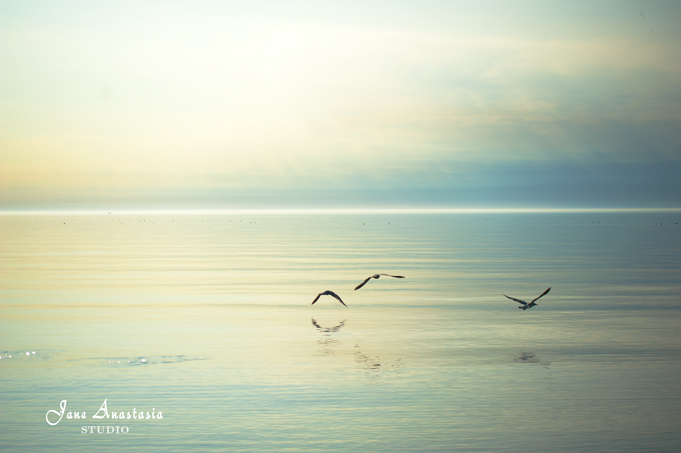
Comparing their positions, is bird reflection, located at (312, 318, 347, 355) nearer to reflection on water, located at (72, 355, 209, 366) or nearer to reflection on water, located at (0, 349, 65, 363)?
reflection on water, located at (72, 355, 209, 366)

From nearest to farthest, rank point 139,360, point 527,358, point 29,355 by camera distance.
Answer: point 139,360 < point 527,358 < point 29,355

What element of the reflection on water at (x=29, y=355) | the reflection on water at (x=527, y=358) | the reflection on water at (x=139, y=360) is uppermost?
the reflection on water at (x=29, y=355)

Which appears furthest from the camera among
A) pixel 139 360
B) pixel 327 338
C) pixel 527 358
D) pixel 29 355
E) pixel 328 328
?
pixel 328 328

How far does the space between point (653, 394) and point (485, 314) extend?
1395cm

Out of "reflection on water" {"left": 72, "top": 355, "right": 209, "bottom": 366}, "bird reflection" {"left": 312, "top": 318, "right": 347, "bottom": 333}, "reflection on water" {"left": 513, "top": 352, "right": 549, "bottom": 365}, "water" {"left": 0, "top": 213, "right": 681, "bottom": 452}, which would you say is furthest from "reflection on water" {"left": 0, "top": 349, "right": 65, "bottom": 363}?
"reflection on water" {"left": 513, "top": 352, "right": 549, "bottom": 365}

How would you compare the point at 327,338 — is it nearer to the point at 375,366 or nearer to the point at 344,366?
the point at 344,366

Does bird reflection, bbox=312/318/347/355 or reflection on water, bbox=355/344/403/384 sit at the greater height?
bird reflection, bbox=312/318/347/355

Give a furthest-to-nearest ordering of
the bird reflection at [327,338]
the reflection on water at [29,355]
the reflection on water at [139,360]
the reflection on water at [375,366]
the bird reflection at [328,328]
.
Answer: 1. the bird reflection at [328,328]
2. the bird reflection at [327,338]
3. the reflection on water at [29,355]
4. the reflection on water at [139,360]
5. the reflection on water at [375,366]

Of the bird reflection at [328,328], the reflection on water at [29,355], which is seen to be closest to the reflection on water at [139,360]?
the reflection on water at [29,355]

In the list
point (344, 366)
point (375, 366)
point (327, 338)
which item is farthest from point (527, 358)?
point (327, 338)

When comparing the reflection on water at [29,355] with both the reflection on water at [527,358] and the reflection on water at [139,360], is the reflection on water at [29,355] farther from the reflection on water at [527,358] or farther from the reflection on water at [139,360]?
the reflection on water at [527,358]

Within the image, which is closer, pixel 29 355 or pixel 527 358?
pixel 527 358

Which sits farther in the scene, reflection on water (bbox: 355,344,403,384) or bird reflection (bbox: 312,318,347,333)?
bird reflection (bbox: 312,318,347,333)

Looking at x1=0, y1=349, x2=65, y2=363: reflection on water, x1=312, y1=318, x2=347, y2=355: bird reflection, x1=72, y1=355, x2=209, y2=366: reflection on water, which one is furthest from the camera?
x1=312, y1=318, x2=347, y2=355: bird reflection
